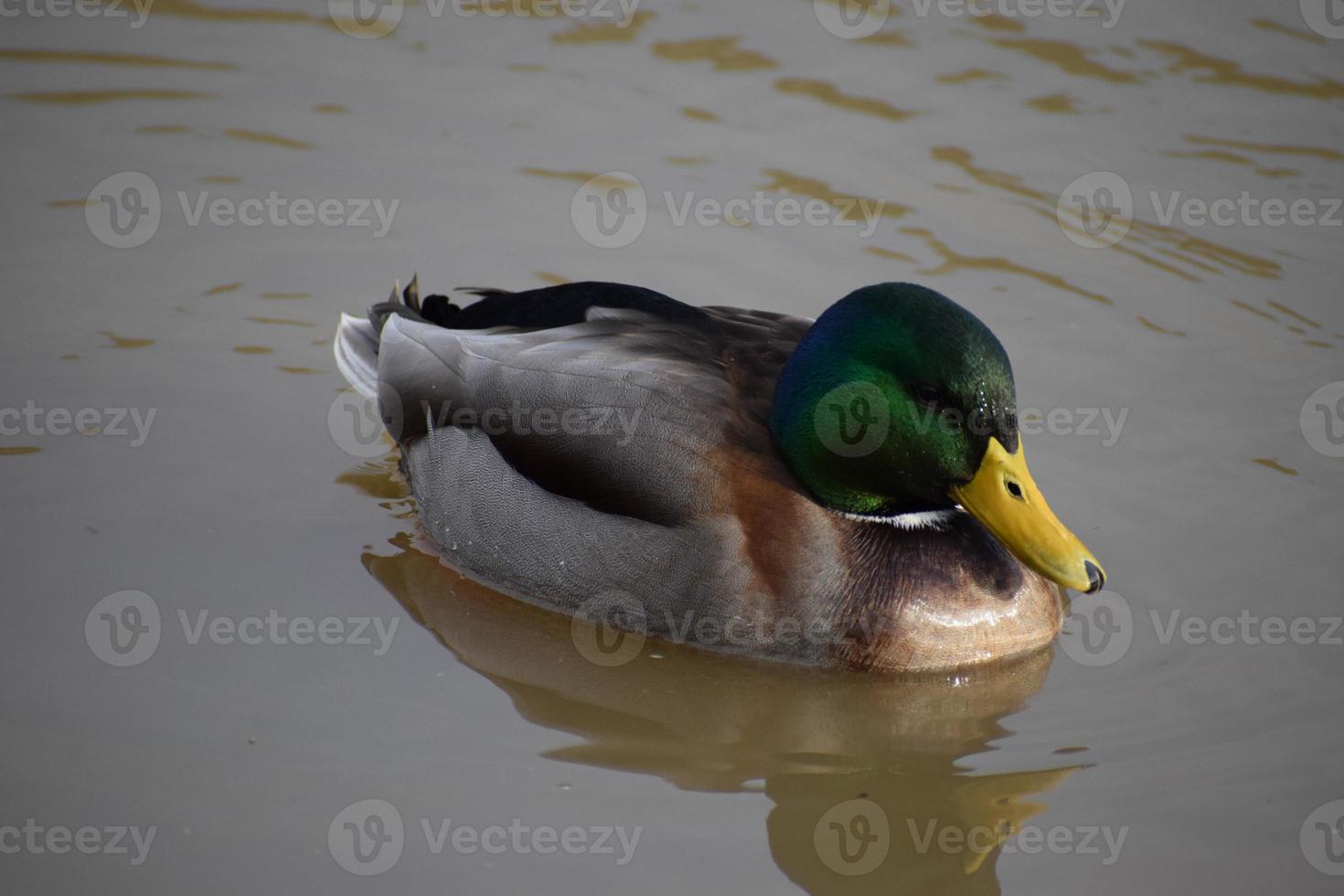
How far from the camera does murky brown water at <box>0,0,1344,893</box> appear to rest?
5426 millimetres

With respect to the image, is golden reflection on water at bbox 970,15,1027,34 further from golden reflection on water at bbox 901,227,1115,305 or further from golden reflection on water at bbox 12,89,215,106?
golden reflection on water at bbox 12,89,215,106

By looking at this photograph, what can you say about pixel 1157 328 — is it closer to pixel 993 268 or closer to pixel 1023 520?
pixel 993 268

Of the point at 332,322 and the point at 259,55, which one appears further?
Result: the point at 259,55

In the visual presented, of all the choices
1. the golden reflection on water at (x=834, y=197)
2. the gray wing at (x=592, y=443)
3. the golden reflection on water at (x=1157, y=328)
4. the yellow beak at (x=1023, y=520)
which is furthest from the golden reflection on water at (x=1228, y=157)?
the yellow beak at (x=1023, y=520)

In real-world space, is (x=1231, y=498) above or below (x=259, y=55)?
below

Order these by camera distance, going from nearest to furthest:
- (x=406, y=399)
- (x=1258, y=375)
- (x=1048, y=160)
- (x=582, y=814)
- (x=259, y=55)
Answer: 1. (x=582, y=814)
2. (x=406, y=399)
3. (x=1258, y=375)
4. (x=1048, y=160)
5. (x=259, y=55)

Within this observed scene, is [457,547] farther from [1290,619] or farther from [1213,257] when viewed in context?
[1213,257]

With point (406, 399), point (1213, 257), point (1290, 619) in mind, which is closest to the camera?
point (1290, 619)

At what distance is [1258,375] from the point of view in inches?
317

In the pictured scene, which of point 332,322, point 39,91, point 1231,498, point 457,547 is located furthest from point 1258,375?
point 39,91

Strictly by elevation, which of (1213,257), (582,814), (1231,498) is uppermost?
(1213,257)

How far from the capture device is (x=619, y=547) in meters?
6.21

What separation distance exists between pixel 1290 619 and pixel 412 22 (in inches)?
279

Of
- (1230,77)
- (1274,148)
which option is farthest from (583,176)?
(1230,77)
